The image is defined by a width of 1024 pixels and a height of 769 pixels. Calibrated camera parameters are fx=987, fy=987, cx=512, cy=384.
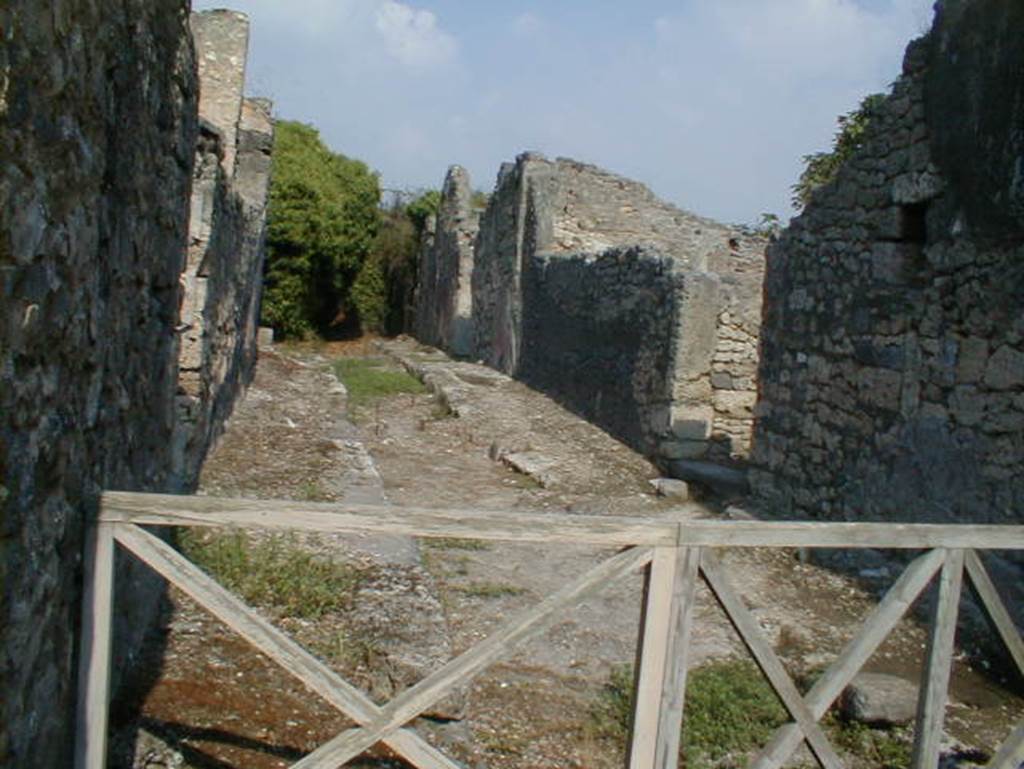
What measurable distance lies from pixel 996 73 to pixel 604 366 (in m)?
6.26

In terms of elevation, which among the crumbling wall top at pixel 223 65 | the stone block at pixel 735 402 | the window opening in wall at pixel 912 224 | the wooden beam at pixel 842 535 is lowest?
the wooden beam at pixel 842 535

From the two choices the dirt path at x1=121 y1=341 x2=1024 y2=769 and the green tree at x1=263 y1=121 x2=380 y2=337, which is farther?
the green tree at x1=263 y1=121 x2=380 y2=337

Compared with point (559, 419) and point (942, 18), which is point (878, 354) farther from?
point (559, 419)

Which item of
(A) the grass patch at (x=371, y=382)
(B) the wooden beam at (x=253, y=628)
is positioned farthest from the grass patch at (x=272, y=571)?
(A) the grass patch at (x=371, y=382)

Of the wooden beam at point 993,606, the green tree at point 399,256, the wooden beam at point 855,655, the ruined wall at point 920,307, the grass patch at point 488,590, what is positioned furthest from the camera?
the green tree at point 399,256

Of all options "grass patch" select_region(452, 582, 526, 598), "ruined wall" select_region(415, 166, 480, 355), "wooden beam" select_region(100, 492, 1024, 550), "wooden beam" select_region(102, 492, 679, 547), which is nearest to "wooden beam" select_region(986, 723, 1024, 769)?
"wooden beam" select_region(100, 492, 1024, 550)

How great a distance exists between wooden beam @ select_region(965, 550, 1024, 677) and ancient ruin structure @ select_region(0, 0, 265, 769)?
7.46 feet

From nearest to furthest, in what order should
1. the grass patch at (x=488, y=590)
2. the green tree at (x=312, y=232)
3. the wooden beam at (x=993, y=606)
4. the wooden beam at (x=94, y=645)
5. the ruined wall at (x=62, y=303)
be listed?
the ruined wall at (x=62, y=303), the wooden beam at (x=94, y=645), the wooden beam at (x=993, y=606), the grass patch at (x=488, y=590), the green tree at (x=312, y=232)

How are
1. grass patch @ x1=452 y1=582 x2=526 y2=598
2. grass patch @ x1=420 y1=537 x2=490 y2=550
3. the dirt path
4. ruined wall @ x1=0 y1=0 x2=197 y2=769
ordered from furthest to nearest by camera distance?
grass patch @ x1=420 y1=537 x2=490 y2=550 → grass patch @ x1=452 y1=582 x2=526 y2=598 → the dirt path → ruined wall @ x1=0 y1=0 x2=197 y2=769

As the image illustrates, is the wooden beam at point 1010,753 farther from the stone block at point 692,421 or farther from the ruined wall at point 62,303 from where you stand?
the stone block at point 692,421

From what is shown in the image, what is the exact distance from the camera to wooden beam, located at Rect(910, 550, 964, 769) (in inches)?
105

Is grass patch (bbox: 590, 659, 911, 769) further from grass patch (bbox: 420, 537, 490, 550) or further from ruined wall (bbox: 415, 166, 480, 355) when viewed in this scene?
ruined wall (bbox: 415, 166, 480, 355)

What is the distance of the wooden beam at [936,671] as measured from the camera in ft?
8.79

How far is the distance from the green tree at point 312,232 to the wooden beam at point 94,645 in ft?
59.3
